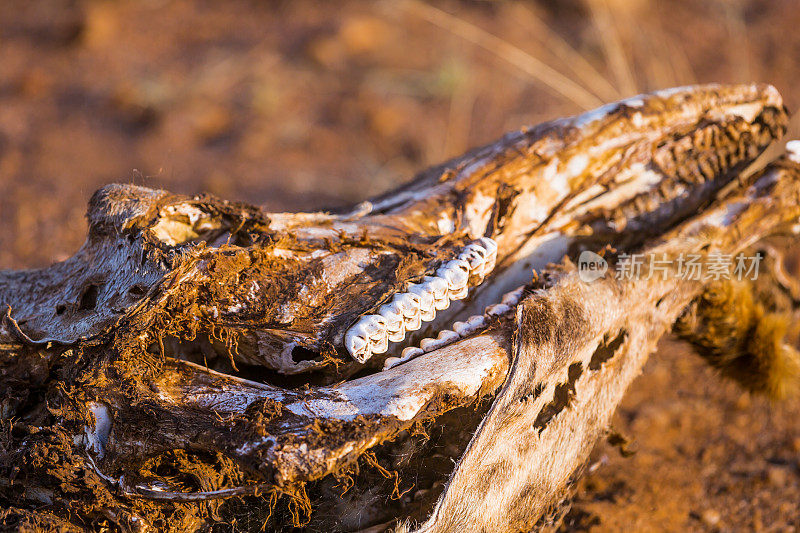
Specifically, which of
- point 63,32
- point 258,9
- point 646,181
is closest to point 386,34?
point 258,9

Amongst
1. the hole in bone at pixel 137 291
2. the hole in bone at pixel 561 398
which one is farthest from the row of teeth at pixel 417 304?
the hole in bone at pixel 137 291

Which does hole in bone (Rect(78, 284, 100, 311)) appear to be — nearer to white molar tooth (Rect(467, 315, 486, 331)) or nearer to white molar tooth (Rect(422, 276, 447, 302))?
white molar tooth (Rect(422, 276, 447, 302))

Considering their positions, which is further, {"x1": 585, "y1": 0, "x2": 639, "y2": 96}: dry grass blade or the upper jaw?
{"x1": 585, "y1": 0, "x2": 639, "y2": 96}: dry grass blade

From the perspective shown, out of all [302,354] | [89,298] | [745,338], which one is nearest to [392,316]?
[302,354]

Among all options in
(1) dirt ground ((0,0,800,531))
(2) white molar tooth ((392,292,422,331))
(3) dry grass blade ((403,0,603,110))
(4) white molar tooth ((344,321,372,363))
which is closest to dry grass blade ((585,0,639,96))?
(1) dirt ground ((0,0,800,531))

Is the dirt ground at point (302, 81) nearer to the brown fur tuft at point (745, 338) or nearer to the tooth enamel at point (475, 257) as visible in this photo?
the brown fur tuft at point (745, 338)

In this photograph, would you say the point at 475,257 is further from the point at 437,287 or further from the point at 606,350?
Result: the point at 606,350

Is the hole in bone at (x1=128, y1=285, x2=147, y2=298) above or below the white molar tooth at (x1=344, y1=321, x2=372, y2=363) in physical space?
above
